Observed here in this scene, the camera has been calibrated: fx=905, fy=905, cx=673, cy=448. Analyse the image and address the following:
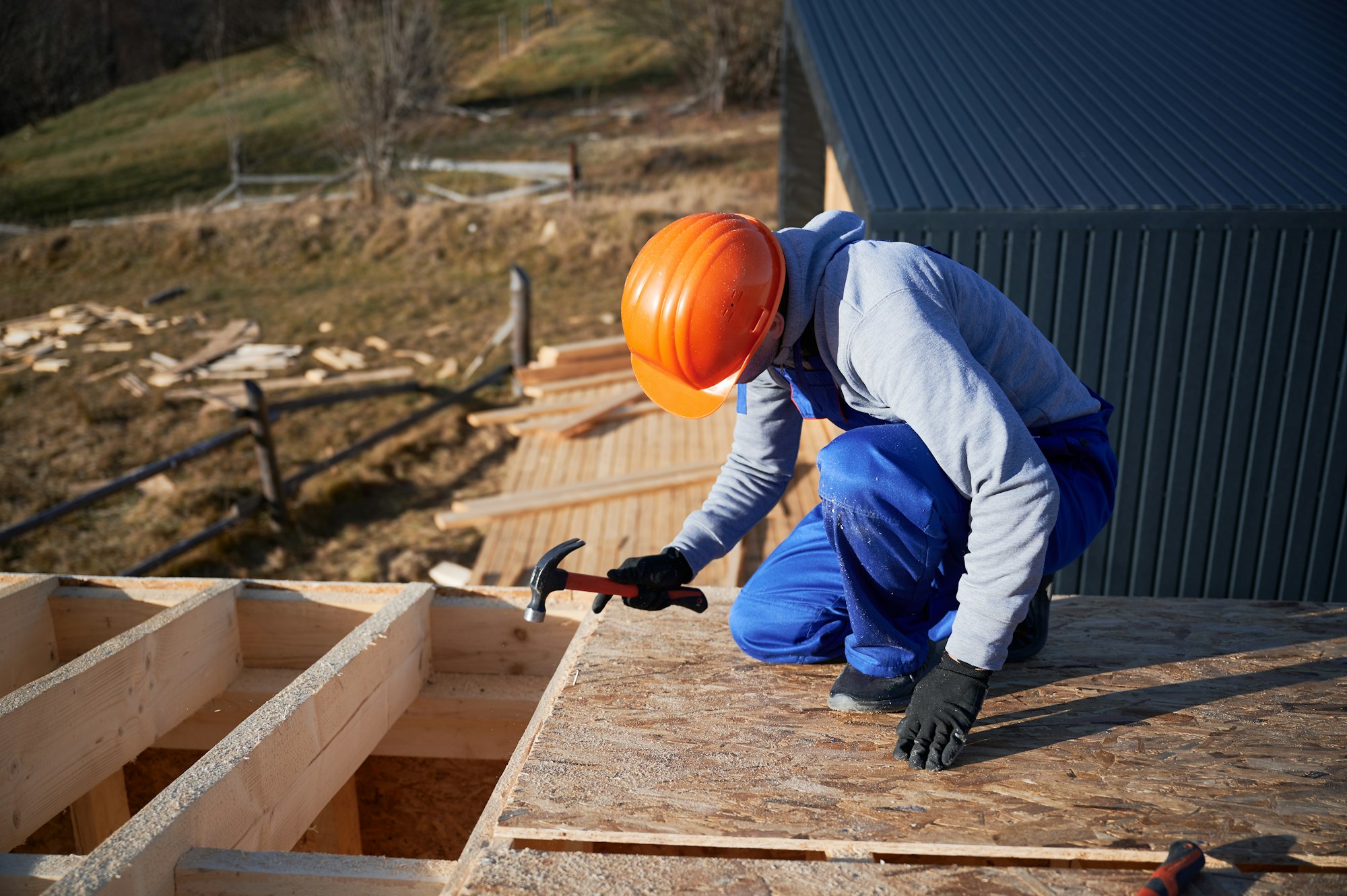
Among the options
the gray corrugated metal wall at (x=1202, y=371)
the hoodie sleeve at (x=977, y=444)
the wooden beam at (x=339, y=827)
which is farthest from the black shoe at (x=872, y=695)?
the gray corrugated metal wall at (x=1202, y=371)

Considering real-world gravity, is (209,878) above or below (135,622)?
above

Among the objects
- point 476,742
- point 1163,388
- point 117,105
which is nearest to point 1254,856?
point 476,742

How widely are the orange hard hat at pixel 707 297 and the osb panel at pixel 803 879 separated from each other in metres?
1.09

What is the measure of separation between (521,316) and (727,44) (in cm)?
1736

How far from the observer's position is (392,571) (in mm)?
6707

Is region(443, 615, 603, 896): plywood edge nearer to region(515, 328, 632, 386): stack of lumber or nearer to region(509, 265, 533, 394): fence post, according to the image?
region(515, 328, 632, 386): stack of lumber

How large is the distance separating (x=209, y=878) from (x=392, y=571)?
503 centimetres

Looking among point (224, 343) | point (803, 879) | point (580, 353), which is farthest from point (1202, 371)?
point (224, 343)

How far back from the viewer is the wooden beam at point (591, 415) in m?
7.49

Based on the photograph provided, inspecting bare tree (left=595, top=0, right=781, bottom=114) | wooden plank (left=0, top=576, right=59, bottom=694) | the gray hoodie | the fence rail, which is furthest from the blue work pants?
bare tree (left=595, top=0, right=781, bottom=114)

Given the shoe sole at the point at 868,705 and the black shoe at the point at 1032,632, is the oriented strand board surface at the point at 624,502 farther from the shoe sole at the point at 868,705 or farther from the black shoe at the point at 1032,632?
the shoe sole at the point at 868,705

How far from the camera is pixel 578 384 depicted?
8.55 metres

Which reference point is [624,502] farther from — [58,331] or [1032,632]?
[58,331]

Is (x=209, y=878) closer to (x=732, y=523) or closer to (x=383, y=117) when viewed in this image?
(x=732, y=523)
